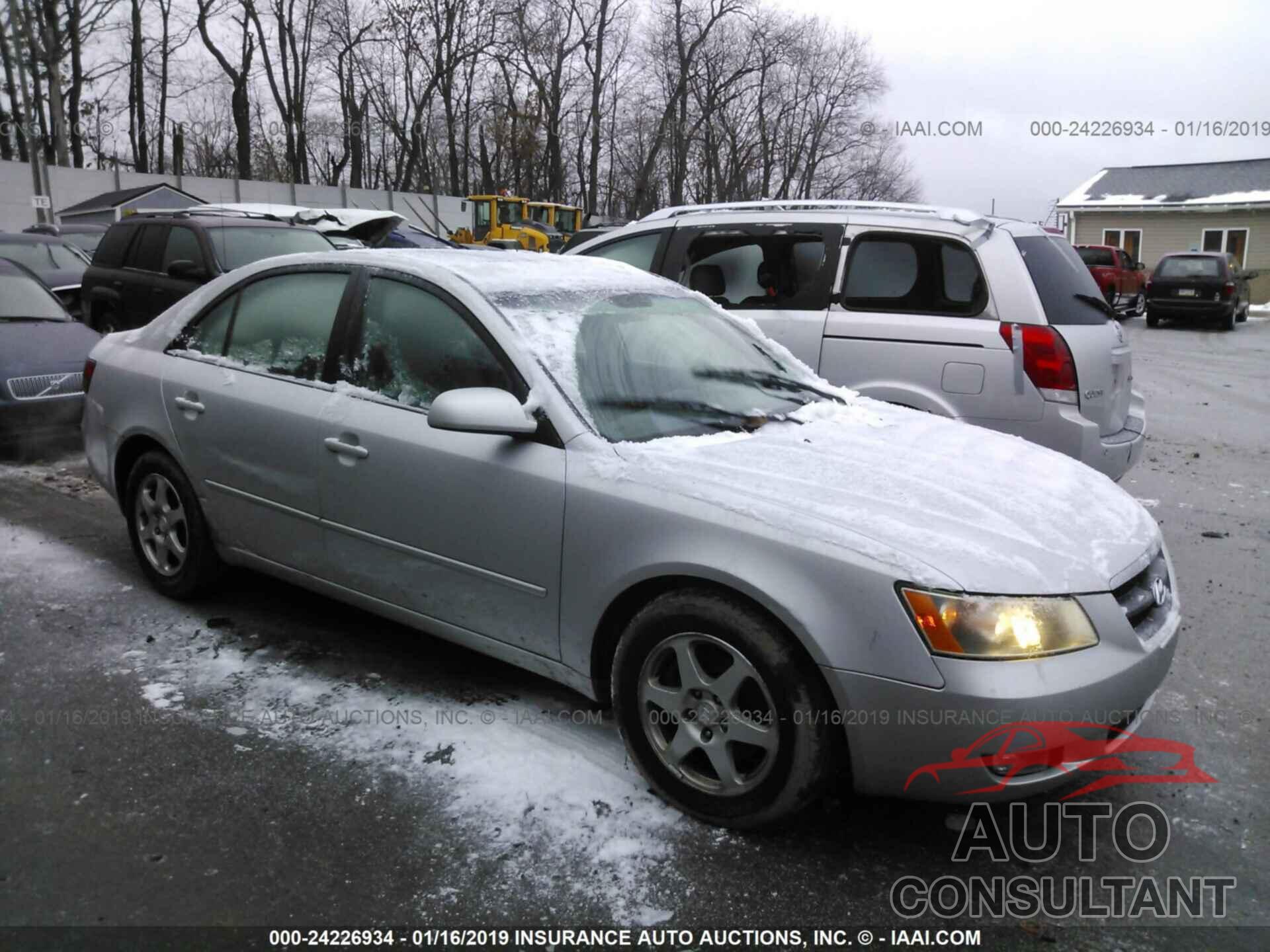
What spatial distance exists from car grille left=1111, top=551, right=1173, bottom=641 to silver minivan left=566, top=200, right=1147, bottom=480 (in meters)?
2.23

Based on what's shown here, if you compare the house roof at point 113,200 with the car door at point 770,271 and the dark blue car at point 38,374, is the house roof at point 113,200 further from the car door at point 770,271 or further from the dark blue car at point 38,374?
the car door at point 770,271

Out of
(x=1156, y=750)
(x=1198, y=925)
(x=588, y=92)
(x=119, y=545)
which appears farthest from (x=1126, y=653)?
(x=588, y=92)

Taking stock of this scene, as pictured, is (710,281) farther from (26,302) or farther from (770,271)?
(26,302)

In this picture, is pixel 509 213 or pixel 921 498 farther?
pixel 509 213

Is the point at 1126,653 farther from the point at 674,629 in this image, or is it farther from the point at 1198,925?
the point at 674,629

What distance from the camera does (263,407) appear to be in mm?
3877

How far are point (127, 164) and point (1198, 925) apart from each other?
2129 inches

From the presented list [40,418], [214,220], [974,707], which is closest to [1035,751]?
[974,707]

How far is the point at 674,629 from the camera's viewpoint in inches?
109

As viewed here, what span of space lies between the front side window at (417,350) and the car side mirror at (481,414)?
0.14 metres

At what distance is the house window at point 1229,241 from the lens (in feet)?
121

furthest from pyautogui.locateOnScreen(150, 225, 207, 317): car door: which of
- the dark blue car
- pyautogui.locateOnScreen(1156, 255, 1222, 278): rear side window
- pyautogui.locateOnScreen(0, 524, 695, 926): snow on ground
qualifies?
pyautogui.locateOnScreen(1156, 255, 1222, 278): rear side window

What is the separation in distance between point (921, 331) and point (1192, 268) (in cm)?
2076

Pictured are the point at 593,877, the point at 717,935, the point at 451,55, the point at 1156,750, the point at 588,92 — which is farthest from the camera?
the point at 588,92
